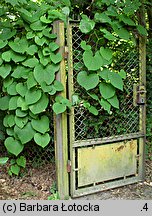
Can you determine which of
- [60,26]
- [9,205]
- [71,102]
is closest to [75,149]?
[71,102]

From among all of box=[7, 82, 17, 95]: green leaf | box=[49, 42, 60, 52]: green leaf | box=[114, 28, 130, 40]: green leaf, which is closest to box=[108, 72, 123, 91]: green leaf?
box=[114, 28, 130, 40]: green leaf

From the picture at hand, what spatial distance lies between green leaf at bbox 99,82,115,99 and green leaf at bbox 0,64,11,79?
2.93ft

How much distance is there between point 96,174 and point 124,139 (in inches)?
18.8

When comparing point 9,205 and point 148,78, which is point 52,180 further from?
point 148,78

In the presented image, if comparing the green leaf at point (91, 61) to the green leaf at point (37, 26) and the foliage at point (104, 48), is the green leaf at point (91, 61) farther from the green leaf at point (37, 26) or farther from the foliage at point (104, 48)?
the green leaf at point (37, 26)

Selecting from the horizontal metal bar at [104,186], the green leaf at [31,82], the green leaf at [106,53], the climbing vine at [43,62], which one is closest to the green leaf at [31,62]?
the climbing vine at [43,62]

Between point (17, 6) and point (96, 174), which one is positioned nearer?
point (17, 6)

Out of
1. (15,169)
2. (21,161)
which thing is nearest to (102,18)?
(21,161)

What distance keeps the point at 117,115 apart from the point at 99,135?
293 mm

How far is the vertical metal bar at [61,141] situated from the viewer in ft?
8.48

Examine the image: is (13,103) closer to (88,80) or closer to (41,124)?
(41,124)

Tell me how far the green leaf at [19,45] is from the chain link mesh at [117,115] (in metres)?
0.48

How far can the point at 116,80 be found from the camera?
2678mm

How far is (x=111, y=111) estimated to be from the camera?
2936mm
